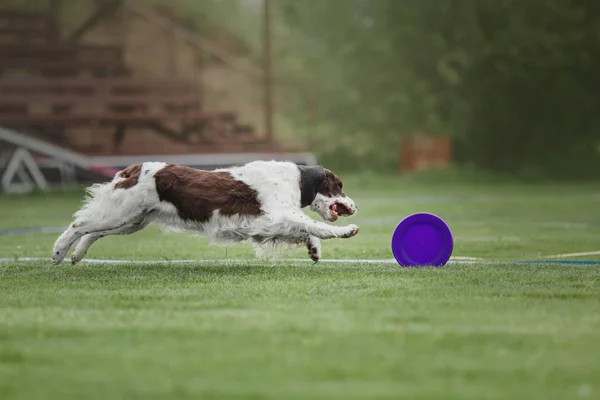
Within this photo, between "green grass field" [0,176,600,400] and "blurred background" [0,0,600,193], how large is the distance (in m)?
16.0

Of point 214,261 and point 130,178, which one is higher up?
point 130,178

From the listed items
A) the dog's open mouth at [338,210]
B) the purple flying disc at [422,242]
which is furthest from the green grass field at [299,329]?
the dog's open mouth at [338,210]

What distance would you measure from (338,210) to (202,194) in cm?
122

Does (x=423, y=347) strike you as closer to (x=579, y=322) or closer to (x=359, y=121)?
(x=579, y=322)

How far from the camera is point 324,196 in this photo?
27.9 ft

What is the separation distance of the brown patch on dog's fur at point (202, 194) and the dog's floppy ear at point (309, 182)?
470 mm

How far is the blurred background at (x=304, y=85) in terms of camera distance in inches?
987

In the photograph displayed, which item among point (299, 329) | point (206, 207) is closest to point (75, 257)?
point (206, 207)

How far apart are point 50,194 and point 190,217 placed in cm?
1430

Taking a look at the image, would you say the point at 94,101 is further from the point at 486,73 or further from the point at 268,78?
the point at 486,73

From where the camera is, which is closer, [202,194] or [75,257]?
[202,194]

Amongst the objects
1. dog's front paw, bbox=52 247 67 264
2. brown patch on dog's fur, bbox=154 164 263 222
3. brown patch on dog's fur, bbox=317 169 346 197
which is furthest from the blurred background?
brown patch on dog's fur, bbox=154 164 263 222

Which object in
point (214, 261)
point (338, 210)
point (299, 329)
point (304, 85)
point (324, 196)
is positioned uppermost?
point (304, 85)

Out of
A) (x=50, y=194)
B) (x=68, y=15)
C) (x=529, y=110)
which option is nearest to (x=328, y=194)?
(x=50, y=194)
